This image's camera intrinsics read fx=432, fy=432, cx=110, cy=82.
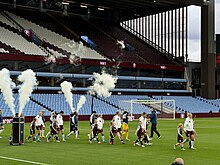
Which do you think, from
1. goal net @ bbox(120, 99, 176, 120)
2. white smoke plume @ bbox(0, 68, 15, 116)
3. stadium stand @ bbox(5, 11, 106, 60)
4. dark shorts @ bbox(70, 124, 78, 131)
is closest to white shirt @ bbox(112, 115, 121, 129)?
dark shorts @ bbox(70, 124, 78, 131)

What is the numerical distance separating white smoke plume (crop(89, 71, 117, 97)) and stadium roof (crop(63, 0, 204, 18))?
11567mm

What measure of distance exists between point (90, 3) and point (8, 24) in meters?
13.5

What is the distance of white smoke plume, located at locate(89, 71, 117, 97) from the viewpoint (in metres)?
60.0

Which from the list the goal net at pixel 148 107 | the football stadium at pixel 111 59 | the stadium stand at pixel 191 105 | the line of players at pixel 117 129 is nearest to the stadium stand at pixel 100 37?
the football stadium at pixel 111 59

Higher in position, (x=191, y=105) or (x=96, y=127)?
(x=191, y=105)

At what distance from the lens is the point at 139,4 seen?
217 feet

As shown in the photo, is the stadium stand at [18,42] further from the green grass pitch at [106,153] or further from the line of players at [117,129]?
the green grass pitch at [106,153]

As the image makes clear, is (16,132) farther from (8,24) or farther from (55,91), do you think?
(8,24)

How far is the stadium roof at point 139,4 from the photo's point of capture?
6425cm

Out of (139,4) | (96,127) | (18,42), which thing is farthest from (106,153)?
(139,4)

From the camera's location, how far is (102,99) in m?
58.7

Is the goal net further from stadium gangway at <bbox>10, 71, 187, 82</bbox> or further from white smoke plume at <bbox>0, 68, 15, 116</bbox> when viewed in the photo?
white smoke plume at <bbox>0, 68, 15, 116</bbox>

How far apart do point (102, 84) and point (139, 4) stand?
46.1 ft

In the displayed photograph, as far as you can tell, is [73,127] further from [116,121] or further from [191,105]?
[191,105]
